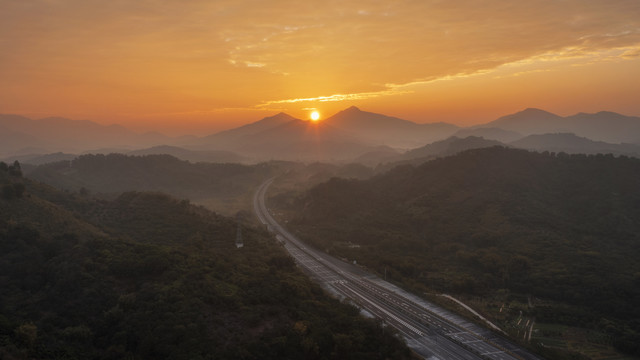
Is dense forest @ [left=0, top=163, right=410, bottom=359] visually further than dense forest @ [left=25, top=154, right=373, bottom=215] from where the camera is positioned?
No

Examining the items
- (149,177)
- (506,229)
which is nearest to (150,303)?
(506,229)

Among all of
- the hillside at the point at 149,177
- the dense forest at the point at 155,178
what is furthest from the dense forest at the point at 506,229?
the hillside at the point at 149,177

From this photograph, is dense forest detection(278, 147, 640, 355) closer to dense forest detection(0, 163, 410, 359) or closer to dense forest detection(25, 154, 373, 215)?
dense forest detection(0, 163, 410, 359)

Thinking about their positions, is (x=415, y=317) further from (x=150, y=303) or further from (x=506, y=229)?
(x=506, y=229)

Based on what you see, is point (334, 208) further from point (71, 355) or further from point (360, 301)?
point (71, 355)

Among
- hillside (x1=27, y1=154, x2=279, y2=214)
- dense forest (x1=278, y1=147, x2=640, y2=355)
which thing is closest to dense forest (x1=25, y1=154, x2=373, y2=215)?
hillside (x1=27, y1=154, x2=279, y2=214)

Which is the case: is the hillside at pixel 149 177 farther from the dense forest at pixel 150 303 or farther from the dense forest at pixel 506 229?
the dense forest at pixel 150 303

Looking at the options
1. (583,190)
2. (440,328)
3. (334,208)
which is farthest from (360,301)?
(583,190)
